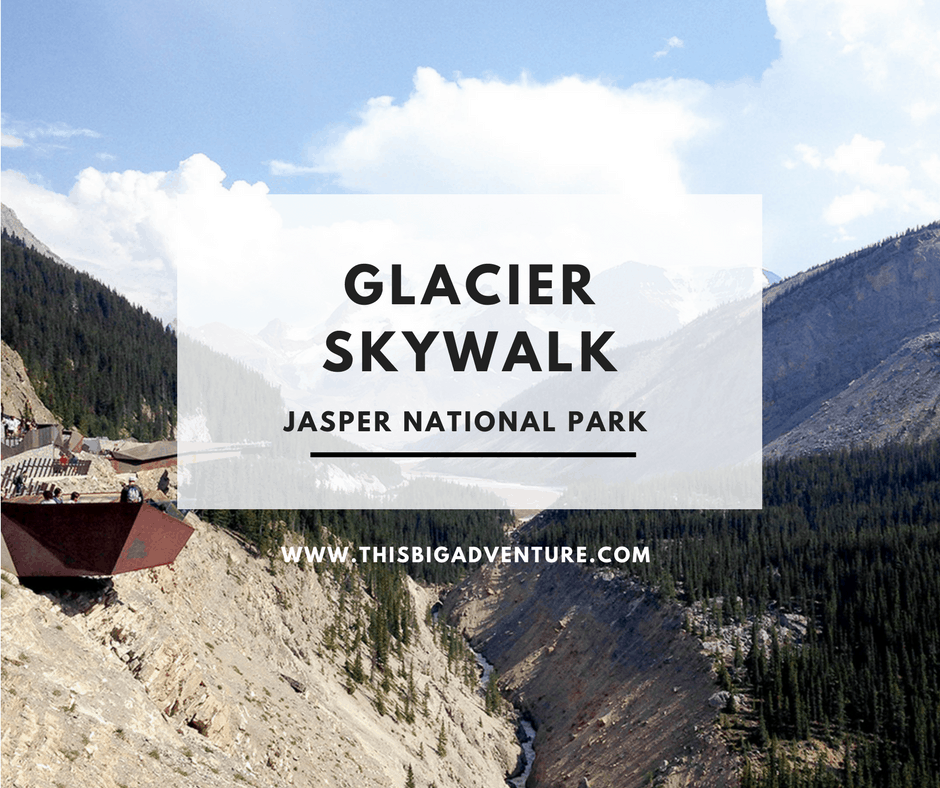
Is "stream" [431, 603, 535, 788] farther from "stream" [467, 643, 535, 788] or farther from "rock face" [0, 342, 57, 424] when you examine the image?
"rock face" [0, 342, 57, 424]

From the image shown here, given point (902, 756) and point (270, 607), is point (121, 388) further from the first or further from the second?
point (902, 756)

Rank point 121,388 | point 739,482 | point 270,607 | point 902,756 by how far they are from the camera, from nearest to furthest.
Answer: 1. point 270,607
2. point 902,756
3. point 121,388
4. point 739,482

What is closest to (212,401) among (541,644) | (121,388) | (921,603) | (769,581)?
(121,388)

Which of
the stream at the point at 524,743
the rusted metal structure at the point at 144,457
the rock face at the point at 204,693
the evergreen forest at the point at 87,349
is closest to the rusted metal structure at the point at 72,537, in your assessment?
the rock face at the point at 204,693

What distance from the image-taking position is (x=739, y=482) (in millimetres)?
151375

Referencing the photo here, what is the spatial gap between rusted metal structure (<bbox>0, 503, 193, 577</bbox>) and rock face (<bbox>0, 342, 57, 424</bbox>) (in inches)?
2552

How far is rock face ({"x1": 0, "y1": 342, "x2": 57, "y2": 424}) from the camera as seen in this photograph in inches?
3216

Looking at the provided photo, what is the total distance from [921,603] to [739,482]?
88086 mm

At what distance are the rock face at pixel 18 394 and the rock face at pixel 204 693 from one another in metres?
44.6

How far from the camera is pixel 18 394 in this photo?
85.7m

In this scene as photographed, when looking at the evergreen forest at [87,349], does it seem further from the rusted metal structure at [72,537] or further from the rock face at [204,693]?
the rusted metal structure at [72,537]

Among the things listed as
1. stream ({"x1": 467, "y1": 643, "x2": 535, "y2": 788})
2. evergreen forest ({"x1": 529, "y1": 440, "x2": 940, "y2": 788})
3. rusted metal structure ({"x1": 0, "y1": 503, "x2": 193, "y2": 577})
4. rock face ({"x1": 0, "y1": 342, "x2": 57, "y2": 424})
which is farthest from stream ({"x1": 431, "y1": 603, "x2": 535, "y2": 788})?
rock face ({"x1": 0, "y1": 342, "x2": 57, "y2": 424})

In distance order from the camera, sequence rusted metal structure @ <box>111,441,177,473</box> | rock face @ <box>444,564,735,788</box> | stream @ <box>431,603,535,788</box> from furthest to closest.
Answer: stream @ <box>431,603,535,788</box> → rock face @ <box>444,564,735,788</box> → rusted metal structure @ <box>111,441,177,473</box>

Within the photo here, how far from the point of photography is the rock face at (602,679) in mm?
54375
